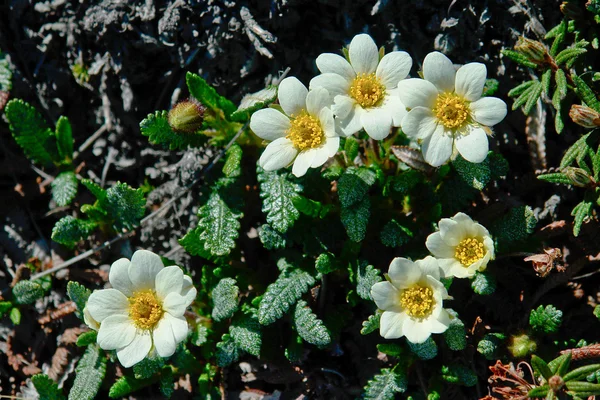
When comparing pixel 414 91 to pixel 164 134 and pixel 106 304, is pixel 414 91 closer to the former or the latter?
pixel 164 134

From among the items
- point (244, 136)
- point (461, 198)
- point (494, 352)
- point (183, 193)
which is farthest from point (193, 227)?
point (494, 352)

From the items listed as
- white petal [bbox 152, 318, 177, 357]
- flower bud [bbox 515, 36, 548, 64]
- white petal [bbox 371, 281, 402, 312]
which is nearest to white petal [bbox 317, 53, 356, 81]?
flower bud [bbox 515, 36, 548, 64]

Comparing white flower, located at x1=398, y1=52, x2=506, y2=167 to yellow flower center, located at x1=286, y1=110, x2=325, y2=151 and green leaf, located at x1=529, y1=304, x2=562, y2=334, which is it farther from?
green leaf, located at x1=529, y1=304, x2=562, y2=334

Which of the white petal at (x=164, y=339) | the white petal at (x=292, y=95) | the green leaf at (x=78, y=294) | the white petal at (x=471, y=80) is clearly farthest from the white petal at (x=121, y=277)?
the white petal at (x=471, y=80)

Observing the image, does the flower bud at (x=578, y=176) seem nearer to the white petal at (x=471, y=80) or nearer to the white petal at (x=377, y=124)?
the white petal at (x=471, y=80)

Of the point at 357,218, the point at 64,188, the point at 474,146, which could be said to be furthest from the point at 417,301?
the point at 64,188

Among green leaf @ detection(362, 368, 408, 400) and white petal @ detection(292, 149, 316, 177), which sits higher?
white petal @ detection(292, 149, 316, 177)
